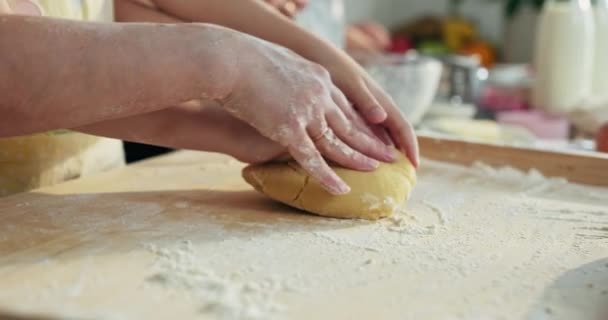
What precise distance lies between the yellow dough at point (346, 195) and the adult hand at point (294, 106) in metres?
0.02

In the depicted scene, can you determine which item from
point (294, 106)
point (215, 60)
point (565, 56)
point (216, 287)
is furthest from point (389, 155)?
point (565, 56)

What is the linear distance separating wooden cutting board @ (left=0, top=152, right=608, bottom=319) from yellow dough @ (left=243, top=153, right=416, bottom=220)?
0.07ft

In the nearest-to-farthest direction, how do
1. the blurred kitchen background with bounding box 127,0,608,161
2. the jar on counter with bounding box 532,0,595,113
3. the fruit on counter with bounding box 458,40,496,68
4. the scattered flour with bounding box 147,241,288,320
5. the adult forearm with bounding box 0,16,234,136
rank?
1. the scattered flour with bounding box 147,241,288,320
2. the adult forearm with bounding box 0,16,234,136
3. the blurred kitchen background with bounding box 127,0,608,161
4. the jar on counter with bounding box 532,0,595,113
5. the fruit on counter with bounding box 458,40,496,68

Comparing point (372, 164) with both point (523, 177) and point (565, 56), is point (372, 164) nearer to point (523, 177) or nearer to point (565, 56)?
point (523, 177)

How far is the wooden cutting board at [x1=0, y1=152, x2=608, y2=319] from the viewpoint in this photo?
680mm

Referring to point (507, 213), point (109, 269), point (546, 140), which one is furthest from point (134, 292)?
point (546, 140)

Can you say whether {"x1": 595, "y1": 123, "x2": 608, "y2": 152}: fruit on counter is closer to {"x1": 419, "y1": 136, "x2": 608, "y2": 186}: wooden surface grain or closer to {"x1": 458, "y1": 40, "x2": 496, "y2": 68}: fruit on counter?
{"x1": 419, "y1": 136, "x2": 608, "y2": 186}: wooden surface grain

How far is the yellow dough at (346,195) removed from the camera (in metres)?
0.98

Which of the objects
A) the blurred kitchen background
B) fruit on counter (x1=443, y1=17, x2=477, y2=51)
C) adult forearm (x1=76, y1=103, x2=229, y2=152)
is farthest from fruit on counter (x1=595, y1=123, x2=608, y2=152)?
fruit on counter (x1=443, y1=17, x2=477, y2=51)

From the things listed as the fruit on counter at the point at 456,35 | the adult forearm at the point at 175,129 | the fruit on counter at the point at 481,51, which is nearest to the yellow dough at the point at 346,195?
the adult forearm at the point at 175,129

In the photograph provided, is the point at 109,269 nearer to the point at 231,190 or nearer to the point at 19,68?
the point at 19,68

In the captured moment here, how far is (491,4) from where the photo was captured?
4.38 meters

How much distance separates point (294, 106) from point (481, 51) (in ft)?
9.98

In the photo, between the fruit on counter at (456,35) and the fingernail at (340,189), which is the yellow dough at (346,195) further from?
the fruit on counter at (456,35)
